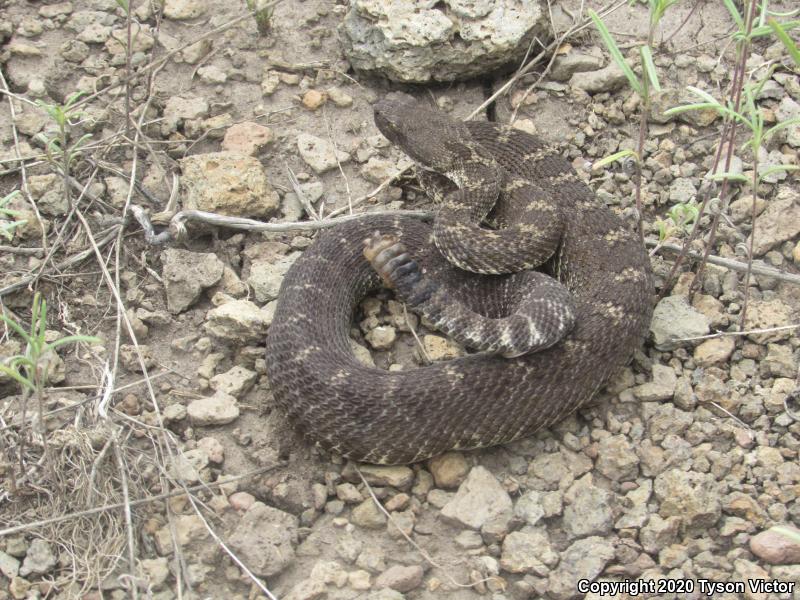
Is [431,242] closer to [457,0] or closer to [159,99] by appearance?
[457,0]

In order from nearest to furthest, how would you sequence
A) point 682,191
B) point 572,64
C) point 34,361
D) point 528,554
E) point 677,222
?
point 34,361 < point 528,554 < point 677,222 < point 682,191 < point 572,64

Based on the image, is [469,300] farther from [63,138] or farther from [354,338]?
[63,138]

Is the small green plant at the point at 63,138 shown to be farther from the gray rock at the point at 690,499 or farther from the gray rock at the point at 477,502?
the gray rock at the point at 690,499

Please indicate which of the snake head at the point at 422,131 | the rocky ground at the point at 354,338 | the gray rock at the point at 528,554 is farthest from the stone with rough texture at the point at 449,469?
the snake head at the point at 422,131

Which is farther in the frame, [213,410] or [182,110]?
[182,110]

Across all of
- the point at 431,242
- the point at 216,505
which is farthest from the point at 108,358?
the point at 431,242

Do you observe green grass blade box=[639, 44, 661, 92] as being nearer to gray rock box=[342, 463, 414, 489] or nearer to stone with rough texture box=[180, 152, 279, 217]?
gray rock box=[342, 463, 414, 489]

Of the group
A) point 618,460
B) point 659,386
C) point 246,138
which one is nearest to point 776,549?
point 618,460
